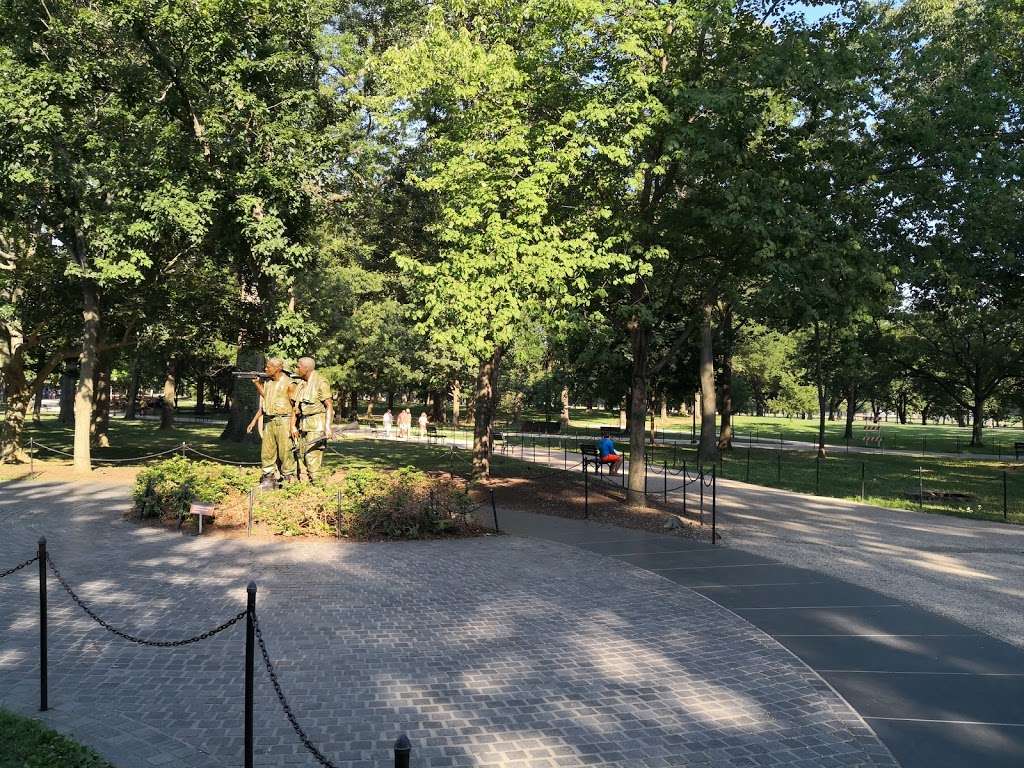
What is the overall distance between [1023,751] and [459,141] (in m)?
12.8

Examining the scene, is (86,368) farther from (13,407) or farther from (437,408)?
(437,408)

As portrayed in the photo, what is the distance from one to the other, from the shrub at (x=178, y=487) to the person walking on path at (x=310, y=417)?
3.67 ft

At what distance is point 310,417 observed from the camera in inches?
551

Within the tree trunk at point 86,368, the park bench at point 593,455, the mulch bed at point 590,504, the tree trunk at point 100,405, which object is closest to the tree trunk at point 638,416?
the mulch bed at point 590,504

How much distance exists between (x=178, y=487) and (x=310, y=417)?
8.76ft

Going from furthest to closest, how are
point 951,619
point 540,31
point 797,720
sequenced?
point 540,31, point 951,619, point 797,720

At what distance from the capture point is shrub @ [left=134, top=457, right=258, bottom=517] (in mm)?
12508

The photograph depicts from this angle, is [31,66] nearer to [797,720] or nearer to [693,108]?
[693,108]

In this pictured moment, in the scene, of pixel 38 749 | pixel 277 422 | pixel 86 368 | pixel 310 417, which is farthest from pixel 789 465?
pixel 38 749

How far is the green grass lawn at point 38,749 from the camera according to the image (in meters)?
4.35

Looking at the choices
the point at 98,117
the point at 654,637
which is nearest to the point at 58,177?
the point at 98,117

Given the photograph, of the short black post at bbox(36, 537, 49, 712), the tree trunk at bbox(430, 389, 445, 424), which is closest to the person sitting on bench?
the short black post at bbox(36, 537, 49, 712)

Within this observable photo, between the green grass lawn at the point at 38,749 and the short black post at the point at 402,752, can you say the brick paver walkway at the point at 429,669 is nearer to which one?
the green grass lawn at the point at 38,749

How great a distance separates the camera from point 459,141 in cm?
1420
